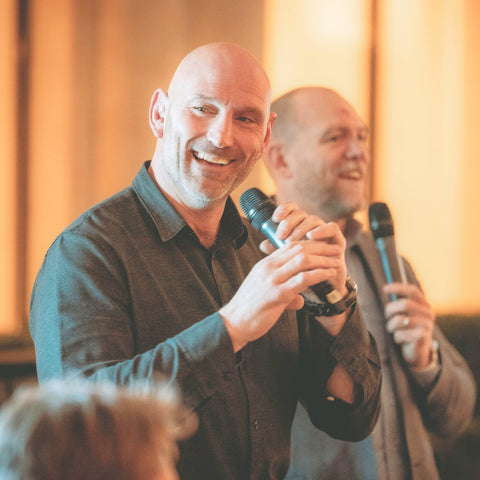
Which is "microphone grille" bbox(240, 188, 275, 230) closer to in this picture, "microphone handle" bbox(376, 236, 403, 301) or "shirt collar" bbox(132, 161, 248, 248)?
"shirt collar" bbox(132, 161, 248, 248)

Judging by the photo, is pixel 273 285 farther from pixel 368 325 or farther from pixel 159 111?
pixel 368 325

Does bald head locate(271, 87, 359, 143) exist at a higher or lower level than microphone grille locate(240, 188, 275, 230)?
higher

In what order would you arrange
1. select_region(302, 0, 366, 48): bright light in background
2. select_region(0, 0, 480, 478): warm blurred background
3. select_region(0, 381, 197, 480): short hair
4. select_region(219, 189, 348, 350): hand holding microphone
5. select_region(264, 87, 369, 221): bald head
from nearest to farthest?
select_region(0, 381, 197, 480): short hair → select_region(219, 189, 348, 350): hand holding microphone → select_region(264, 87, 369, 221): bald head → select_region(0, 0, 480, 478): warm blurred background → select_region(302, 0, 366, 48): bright light in background

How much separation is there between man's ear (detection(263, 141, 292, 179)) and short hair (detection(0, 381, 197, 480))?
1393mm

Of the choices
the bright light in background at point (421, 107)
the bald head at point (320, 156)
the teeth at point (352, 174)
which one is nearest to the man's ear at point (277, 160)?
the bald head at point (320, 156)

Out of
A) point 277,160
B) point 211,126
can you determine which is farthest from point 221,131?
point 277,160

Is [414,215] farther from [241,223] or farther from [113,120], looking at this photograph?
[241,223]

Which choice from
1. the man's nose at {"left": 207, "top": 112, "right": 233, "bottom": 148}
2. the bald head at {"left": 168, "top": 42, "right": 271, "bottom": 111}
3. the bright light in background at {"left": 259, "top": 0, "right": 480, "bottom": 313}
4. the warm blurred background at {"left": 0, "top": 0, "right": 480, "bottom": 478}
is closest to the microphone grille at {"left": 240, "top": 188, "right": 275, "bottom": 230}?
the man's nose at {"left": 207, "top": 112, "right": 233, "bottom": 148}

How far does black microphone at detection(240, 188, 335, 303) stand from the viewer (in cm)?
117

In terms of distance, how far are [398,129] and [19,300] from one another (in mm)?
2225

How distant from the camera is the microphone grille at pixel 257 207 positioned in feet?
4.08

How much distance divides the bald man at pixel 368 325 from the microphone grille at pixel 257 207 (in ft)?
1.99

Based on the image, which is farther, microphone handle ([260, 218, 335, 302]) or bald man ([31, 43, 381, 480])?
microphone handle ([260, 218, 335, 302])

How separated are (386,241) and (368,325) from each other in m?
0.24
